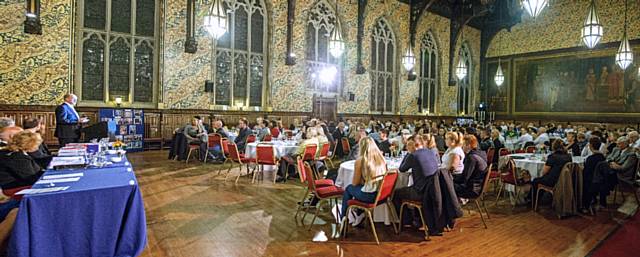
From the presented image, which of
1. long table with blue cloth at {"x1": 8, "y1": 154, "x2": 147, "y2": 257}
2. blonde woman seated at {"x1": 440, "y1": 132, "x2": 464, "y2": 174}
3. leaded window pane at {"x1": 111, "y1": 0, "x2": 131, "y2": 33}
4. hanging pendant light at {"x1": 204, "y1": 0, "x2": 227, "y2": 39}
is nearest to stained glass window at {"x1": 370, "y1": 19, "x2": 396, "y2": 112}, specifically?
hanging pendant light at {"x1": 204, "y1": 0, "x2": 227, "y2": 39}

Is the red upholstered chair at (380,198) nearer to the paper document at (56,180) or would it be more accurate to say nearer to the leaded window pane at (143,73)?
the paper document at (56,180)

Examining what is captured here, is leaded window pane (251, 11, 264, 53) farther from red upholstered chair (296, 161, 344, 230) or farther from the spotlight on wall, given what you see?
red upholstered chair (296, 161, 344, 230)

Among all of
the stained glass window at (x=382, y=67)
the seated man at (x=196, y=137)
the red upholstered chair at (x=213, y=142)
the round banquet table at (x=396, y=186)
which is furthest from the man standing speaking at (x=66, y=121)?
the stained glass window at (x=382, y=67)

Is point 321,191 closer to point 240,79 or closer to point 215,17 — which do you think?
point 215,17

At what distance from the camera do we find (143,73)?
445 inches

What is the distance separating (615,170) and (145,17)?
42.3 feet

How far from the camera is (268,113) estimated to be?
44.3 feet

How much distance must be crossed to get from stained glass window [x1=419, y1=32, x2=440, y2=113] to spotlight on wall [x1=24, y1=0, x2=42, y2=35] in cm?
1638

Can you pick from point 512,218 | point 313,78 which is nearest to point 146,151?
point 313,78

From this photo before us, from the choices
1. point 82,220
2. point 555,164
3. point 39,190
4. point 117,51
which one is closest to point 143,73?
point 117,51

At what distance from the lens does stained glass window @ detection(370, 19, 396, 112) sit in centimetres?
1698

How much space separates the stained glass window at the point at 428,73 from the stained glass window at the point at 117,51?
13622 millimetres

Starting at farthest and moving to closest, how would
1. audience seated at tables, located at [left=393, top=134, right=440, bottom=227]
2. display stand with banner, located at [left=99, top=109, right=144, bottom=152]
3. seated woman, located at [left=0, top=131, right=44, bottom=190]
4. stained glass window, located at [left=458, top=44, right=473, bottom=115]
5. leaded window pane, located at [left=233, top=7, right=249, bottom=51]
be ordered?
stained glass window, located at [left=458, top=44, right=473, bottom=115], leaded window pane, located at [left=233, top=7, right=249, bottom=51], display stand with banner, located at [left=99, top=109, right=144, bottom=152], audience seated at tables, located at [left=393, top=134, right=440, bottom=227], seated woman, located at [left=0, top=131, right=44, bottom=190]

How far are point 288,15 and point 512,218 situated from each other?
36.8ft
